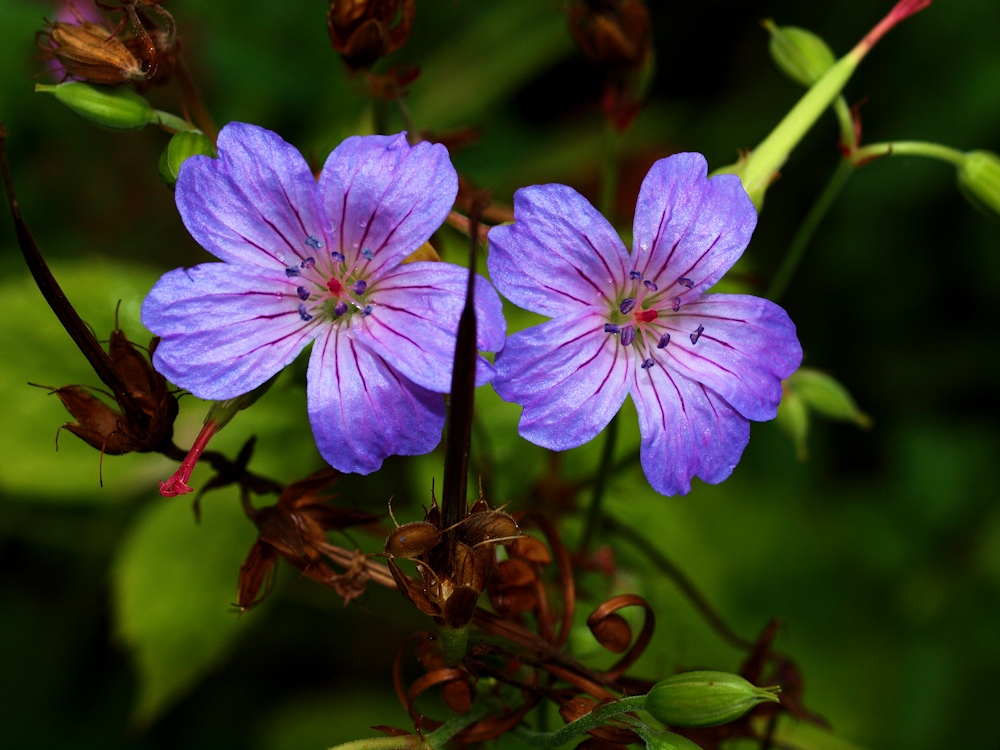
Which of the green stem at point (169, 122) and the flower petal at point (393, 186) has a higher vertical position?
the flower petal at point (393, 186)

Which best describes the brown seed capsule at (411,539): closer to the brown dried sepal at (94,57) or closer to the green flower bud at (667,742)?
the green flower bud at (667,742)

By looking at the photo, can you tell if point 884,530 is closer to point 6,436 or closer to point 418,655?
point 418,655

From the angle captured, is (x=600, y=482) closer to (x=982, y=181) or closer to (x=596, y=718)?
(x=596, y=718)

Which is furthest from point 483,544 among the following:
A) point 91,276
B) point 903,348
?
point 903,348

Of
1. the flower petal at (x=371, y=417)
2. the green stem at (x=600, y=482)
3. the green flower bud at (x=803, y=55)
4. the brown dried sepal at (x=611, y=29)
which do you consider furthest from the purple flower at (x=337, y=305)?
the green flower bud at (x=803, y=55)

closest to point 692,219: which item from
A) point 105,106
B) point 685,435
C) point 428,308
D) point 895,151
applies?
point 685,435

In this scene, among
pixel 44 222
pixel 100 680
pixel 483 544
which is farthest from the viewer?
pixel 44 222
